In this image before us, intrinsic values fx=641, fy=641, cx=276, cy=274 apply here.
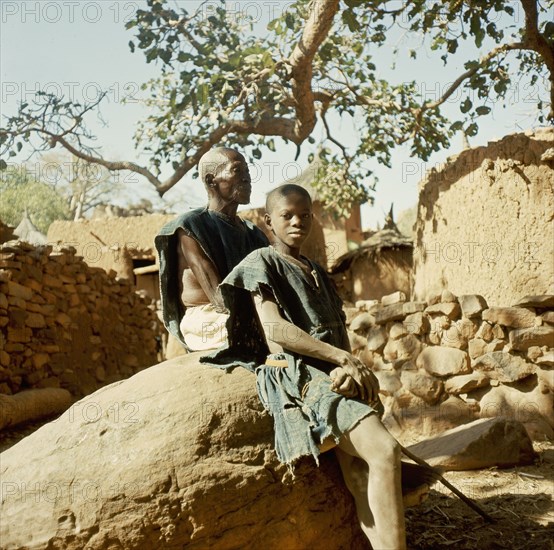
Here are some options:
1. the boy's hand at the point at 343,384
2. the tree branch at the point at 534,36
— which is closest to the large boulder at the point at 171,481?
the boy's hand at the point at 343,384

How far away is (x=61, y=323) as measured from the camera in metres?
7.57

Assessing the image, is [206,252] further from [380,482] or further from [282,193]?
[380,482]

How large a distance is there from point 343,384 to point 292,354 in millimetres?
293

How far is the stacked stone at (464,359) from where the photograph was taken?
4910mm

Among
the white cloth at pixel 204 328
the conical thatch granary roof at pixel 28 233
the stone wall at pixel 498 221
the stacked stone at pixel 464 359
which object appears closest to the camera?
the white cloth at pixel 204 328

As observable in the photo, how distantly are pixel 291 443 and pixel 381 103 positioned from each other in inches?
253

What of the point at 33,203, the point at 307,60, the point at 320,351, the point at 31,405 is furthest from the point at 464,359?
the point at 33,203

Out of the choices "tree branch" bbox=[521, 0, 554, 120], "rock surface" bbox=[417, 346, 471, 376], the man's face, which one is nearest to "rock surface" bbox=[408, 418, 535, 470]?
"rock surface" bbox=[417, 346, 471, 376]

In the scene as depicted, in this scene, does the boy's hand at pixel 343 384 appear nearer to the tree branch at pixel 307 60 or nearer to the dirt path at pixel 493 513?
the dirt path at pixel 493 513

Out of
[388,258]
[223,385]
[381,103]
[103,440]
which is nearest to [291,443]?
[223,385]

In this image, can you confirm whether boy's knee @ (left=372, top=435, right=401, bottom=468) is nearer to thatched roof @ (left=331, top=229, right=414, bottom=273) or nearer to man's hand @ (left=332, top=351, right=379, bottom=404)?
man's hand @ (left=332, top=351, right=379, bottom=404)

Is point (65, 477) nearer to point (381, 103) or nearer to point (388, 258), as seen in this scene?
point (381, 103)

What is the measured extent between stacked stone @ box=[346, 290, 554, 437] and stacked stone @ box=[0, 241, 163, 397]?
3.66 meters

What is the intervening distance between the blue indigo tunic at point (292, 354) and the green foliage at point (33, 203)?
23179 millimetres
